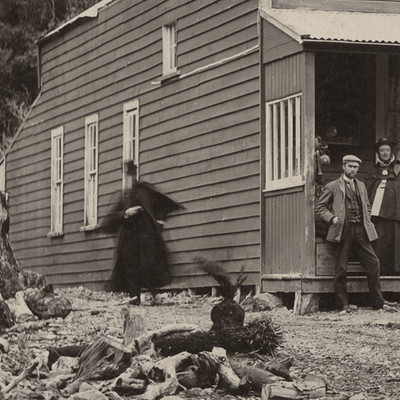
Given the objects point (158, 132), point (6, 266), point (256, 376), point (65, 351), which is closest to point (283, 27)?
point (6, 266)

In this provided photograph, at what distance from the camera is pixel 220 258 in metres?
18.8

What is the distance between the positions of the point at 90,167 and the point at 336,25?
8.97m

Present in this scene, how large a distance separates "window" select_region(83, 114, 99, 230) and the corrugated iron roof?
7.70 m

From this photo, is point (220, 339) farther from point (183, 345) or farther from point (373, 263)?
point (373, 263)

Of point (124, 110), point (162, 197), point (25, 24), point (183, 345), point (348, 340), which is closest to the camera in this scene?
point (183, 345)

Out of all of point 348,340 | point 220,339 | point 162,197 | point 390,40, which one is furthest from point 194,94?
point 220,339

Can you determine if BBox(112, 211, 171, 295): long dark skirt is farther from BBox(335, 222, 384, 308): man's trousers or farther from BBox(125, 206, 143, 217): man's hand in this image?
BBox(335, 222, 384, 308): man's trousers

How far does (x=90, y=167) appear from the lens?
80.8 ft

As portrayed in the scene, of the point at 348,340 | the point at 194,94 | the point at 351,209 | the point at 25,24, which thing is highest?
the point at 25,24

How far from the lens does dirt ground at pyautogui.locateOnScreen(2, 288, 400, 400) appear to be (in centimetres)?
1014

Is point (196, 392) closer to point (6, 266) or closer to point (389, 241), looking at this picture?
point (6, 266)

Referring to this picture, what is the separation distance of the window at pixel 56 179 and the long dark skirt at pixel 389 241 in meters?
10.2

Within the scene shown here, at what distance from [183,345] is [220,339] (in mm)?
374

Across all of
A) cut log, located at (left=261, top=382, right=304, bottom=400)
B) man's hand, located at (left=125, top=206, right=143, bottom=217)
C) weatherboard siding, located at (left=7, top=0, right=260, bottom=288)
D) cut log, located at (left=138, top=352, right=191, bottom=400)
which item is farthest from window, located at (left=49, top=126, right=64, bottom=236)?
cut log, located at (left=261, top=382, right=304, bottom=400)
